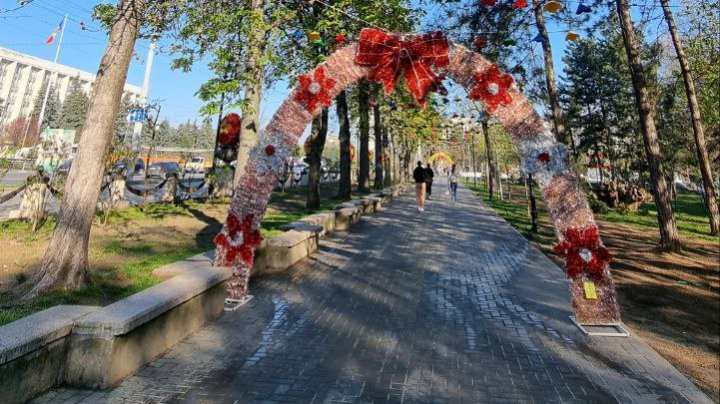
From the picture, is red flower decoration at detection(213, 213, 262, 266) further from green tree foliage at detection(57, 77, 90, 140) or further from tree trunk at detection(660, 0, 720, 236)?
green tree foliage at detection(57, 77, 90, 140)

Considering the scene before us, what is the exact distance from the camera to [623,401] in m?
3.71

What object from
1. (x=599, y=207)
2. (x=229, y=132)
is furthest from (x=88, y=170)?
(x=599, y=207)

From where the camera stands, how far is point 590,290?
5582 millimetres

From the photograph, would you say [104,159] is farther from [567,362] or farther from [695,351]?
[695,351]

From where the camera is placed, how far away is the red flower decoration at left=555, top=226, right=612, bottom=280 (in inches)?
223

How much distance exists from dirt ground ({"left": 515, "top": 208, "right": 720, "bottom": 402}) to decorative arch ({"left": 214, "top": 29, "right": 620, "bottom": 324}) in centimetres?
93

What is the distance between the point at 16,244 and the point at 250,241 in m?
4.29

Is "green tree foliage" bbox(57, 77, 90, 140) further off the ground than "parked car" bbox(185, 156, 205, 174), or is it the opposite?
"green tree foliage" bbox(57, 77, 90, 140)

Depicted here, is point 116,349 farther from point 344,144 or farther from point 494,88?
point 344,144

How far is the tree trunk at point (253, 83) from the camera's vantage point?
24.6 feet

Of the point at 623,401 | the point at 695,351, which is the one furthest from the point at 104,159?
the point at 695,351

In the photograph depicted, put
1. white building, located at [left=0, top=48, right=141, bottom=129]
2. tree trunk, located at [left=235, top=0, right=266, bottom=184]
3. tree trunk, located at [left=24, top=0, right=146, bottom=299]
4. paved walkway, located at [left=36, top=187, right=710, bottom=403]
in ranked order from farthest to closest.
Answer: white building, located at [left=0, top=48, right=141, bottom=129], tree trunk, located at [left=235, top=0, right=266, bottom=184], tree trunk, located at [left=24, top=0, right=146, bottom=299], paved walkway, located at [left=36, top=187, right=710, bottom=403]

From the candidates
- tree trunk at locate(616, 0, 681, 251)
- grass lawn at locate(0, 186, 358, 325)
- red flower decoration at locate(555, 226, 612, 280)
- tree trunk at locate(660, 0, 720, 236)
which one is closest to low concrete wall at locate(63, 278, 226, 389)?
grass lawn at locate(0, 186, 358, 325)

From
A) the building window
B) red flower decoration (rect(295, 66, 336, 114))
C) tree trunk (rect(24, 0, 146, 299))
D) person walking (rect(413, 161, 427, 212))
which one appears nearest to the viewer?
tree trunk (rect(24, 0, 146, 299))
